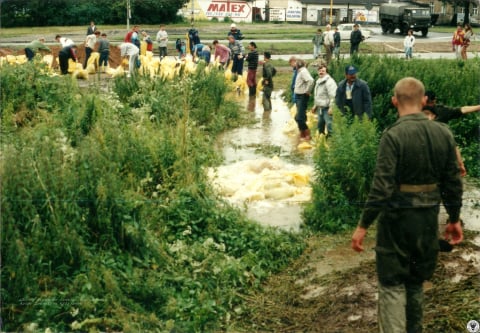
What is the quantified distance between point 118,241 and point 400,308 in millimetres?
3241

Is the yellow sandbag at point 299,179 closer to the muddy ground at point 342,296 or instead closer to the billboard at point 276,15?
the muddy ground at point 342,296

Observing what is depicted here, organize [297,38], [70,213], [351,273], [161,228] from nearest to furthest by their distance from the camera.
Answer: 1. [70,213]
2. [351,273]
3. [161,228]
4. [297,38]

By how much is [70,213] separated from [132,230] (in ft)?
2.12

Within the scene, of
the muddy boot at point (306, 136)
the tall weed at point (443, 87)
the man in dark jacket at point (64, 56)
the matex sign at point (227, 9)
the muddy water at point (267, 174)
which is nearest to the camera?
the muddy water at point (267, 174)

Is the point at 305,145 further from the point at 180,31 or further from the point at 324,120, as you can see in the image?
the point at 180,31

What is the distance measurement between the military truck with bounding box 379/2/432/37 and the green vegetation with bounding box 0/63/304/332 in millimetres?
41708

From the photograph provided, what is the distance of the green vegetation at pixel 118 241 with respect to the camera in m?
6.56

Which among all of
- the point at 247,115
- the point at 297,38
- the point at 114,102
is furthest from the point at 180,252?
the point at 297,38

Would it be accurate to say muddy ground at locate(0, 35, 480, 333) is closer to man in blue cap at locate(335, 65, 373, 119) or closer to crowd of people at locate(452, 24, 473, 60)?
man in blue cap at locate(335, 65, 373, 119)

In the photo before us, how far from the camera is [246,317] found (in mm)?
6977

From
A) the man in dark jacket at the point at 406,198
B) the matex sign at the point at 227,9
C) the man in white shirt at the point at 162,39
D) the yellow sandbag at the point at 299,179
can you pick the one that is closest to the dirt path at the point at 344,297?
the man in dark jacket at the point at 406,198

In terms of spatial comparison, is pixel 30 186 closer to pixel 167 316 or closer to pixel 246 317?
pixel 167 316

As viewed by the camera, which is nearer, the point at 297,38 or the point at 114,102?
the point at 114,102

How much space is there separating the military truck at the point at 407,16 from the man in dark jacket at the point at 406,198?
45.2 metres
